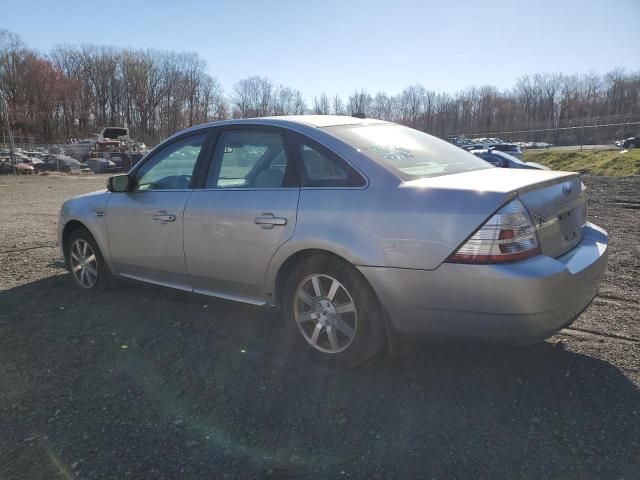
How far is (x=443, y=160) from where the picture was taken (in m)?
3.65

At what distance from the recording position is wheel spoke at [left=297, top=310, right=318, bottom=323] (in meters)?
3.36

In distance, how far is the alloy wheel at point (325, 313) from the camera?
320cm

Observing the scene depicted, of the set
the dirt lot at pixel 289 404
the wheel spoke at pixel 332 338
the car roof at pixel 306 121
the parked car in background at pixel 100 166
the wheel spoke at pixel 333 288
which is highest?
the parked car in background at pixel 100 166

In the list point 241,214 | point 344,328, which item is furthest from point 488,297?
point 241,214

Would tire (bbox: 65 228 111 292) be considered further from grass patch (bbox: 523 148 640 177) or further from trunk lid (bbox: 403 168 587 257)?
grass patch (bbox: 523 148 640 177)

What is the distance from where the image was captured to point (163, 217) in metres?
4.16

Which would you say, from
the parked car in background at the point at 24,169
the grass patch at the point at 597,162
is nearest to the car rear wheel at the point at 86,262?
the grass patch at the point at 597,162

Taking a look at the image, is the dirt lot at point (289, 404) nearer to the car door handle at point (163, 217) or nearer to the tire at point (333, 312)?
the tire at point (333, 312)

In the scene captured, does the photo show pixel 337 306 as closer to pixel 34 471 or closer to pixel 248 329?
pixel 248 329

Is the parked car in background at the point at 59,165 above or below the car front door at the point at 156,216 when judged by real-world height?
above

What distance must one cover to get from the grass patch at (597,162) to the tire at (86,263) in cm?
1987

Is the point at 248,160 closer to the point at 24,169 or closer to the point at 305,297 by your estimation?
the point at 305,297

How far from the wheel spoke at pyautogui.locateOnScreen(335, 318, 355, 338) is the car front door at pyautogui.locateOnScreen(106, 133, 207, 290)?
1.49 m

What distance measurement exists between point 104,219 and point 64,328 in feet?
3.46
